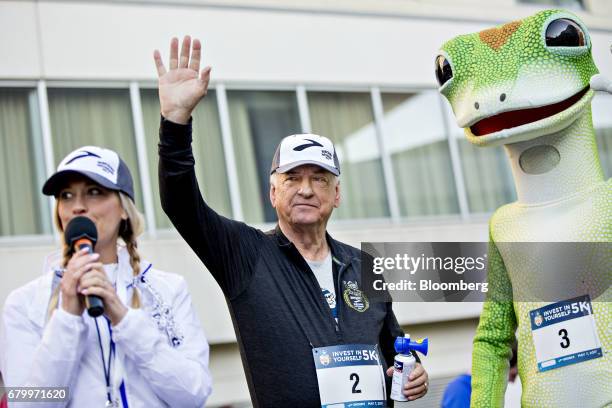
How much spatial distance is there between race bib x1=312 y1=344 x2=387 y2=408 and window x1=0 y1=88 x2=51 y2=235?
5.82 metres

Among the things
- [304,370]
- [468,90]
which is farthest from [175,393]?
[468,90]

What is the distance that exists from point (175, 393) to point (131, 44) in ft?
21.2

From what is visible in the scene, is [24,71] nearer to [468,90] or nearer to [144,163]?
[144,163]

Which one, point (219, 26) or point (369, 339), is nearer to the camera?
point (369, 339)

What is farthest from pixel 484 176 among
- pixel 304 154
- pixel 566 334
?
pixel 566 334

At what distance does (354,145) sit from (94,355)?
7176 millimetres

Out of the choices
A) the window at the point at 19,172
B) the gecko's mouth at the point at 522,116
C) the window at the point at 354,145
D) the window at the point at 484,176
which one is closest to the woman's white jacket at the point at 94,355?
the gecko's mouth at the point at 522,116

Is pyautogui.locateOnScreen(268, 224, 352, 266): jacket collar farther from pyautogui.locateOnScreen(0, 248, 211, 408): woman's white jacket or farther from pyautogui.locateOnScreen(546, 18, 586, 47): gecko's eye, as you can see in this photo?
pyautogui.locateOnScreen(546, 18, 586, 47): gecko's eye

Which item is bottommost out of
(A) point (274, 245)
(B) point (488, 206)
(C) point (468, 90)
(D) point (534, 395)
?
(D) point (534, 395)

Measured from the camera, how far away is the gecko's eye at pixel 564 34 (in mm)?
3438

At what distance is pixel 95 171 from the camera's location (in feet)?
11.3

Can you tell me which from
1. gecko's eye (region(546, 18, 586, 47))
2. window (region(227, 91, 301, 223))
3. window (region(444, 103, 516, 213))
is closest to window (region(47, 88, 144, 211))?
window (region(227, 91, 301, 223))

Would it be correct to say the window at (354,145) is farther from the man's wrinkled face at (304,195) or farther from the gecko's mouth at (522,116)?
the gecko's mouth at (522,116)

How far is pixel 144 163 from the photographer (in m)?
9.05
